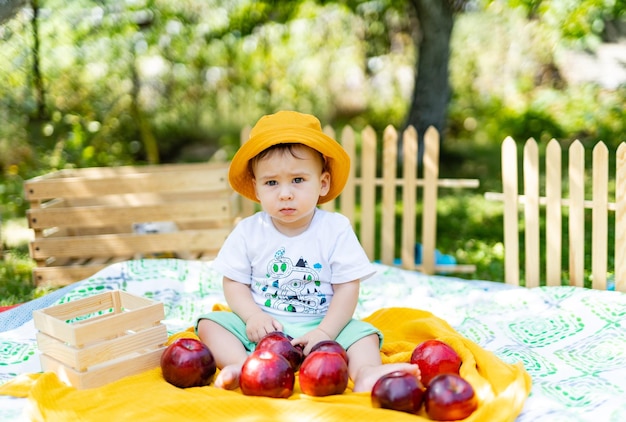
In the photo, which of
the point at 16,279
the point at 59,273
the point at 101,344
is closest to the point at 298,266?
the point at 101,344

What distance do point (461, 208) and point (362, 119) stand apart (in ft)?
21.9

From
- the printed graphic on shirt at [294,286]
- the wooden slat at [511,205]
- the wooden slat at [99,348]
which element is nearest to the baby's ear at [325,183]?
the printed graphic on shirt at [294,286]

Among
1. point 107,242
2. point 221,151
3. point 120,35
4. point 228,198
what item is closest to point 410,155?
point 228,198

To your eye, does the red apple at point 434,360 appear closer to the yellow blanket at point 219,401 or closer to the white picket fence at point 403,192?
the yellow blanket at point 219,401

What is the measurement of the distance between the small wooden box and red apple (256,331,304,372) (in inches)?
21.9

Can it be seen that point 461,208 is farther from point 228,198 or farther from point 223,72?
point 223,72

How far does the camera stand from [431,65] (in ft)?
26.7

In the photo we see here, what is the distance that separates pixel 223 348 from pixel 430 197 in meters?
2.58

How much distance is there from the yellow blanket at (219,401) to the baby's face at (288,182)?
33.3 inches

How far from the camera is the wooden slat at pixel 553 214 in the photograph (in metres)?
4.46

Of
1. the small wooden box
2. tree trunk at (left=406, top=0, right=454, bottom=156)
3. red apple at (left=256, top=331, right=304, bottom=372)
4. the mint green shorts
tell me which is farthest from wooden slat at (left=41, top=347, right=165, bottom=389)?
tree trunk at (left=406, top=0, right=454, bottom=156)

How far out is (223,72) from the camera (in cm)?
1222

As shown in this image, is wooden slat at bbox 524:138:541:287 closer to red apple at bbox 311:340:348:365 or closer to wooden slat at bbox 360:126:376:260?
wooden slat at bbox 360:126:376:260

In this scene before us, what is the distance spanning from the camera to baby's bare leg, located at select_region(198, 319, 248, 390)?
283 centimetres
